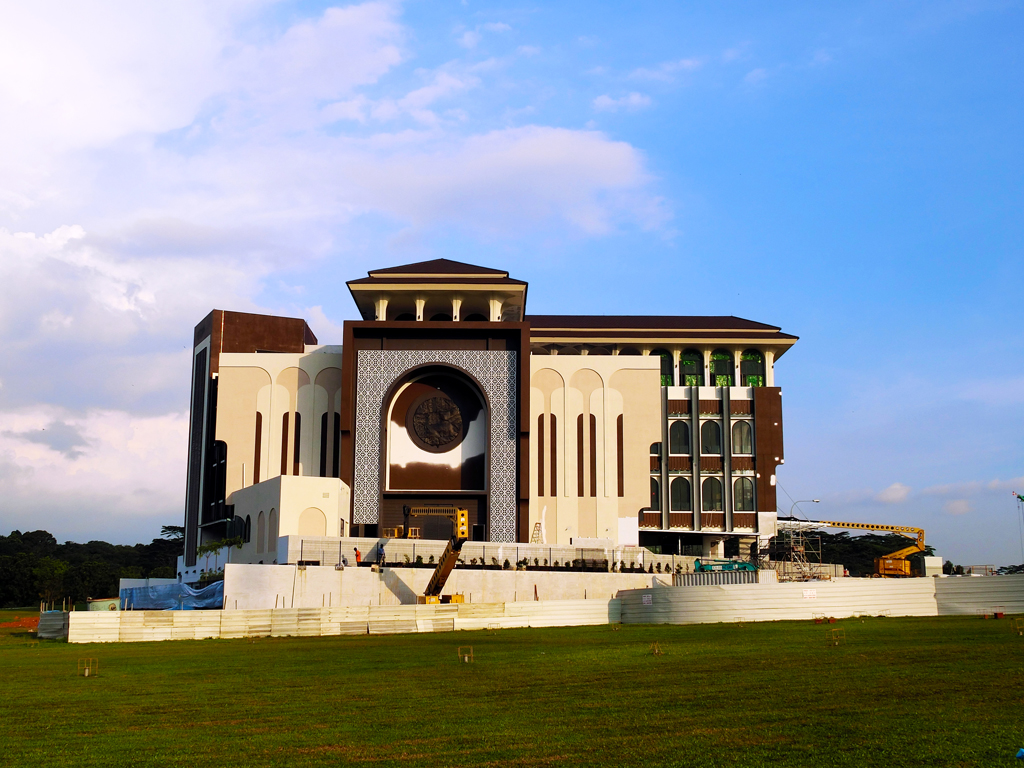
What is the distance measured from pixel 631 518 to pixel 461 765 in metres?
53.2

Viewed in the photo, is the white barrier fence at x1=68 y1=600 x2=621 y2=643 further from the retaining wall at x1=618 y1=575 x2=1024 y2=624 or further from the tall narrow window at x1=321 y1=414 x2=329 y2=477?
the tall narrow window at x1=321 y1=414 x2=329 y2=477

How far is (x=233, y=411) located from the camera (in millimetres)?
64438

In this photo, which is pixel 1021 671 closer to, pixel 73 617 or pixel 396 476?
pixel 73 617

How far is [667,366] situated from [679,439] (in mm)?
9956

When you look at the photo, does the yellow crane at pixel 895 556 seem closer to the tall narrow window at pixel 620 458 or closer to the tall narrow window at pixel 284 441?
the tall narrow window at pixel 620 458

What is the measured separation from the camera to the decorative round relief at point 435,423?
206 feet

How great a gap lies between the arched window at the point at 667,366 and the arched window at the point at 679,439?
25.5 feet

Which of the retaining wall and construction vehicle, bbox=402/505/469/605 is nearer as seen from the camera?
the retaining wall

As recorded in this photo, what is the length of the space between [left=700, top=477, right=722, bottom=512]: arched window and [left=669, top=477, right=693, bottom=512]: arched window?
1.05 metres

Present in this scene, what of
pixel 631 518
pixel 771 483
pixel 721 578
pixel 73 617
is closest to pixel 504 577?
pixel 721 578

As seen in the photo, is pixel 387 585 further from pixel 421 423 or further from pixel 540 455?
pixel 540 455

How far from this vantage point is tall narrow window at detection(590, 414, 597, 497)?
212 feet

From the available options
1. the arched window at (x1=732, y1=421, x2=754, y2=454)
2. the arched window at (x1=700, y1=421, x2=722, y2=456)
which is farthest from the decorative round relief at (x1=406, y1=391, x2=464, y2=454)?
the arched window at (x1=732, y1=421, x2=754, y2=454)

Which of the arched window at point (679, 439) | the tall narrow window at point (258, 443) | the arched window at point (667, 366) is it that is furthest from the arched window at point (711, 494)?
the tall narrow window at point (258, 443)
